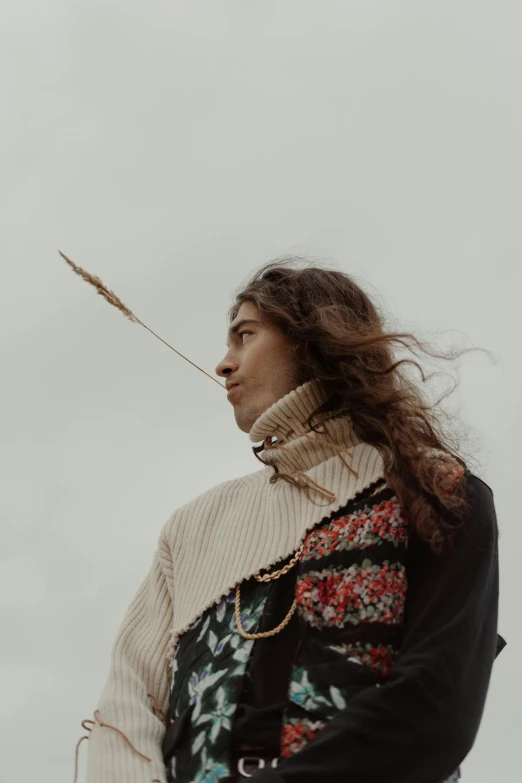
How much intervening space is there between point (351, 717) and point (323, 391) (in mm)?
1191

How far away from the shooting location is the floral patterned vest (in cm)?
244

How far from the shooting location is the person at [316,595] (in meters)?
2.30

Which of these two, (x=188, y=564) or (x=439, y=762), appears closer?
(x=439, y=762)

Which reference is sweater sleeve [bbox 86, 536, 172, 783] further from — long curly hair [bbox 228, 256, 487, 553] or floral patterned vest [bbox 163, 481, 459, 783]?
A: long curly hair [bbox 228, 256, 487, 553]

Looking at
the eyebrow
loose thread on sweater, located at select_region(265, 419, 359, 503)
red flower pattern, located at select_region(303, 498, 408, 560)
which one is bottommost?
red flower pattern, located at select_region(303, 498, 408, 560)

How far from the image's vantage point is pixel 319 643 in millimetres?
2518

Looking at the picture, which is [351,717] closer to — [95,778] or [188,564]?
[95,778]

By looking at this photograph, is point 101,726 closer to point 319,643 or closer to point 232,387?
point 319,643

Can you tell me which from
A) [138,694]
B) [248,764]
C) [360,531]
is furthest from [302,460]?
[248,764]

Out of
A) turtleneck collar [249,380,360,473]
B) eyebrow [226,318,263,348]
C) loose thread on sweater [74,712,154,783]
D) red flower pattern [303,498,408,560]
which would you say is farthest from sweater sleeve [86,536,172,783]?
eyebrow [226,318,263,348]

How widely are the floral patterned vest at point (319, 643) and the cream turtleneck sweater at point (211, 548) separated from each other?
0.26 feet

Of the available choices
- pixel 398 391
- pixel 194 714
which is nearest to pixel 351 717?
pixel 194 714

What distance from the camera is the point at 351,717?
7.45 ft

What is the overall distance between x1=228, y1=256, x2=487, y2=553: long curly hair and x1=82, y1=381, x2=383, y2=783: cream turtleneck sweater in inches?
2.9
